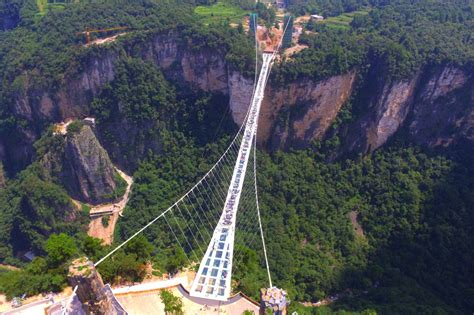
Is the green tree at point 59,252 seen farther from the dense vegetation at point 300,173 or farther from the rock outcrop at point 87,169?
the rock outcrop at point 87,169

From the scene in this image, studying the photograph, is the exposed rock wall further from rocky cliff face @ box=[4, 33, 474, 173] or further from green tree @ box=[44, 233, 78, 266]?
green tree @ box=[44, 233, 78, 266]

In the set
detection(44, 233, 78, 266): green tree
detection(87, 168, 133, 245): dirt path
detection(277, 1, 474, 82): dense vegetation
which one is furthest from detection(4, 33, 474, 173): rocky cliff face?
detection(44, 233, 78, 266): green tree

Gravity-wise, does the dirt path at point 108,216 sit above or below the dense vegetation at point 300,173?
below

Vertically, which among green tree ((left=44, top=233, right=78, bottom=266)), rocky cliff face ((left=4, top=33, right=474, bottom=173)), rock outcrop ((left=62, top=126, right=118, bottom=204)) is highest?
rocky cliff face ((left=4, top=33, right=474, bottom=173))

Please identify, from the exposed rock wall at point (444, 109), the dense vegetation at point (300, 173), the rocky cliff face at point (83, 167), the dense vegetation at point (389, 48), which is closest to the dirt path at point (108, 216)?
the rocky cliff face at point (83, 167)

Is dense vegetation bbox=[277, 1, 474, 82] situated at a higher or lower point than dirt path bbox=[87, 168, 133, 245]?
higher

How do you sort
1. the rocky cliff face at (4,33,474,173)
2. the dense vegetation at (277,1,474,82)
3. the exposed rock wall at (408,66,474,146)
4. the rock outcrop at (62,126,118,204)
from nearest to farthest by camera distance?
the dense vegetation at (277,1,474,82), the exposed rock wall at (408,66,474,146), the rocky cliff face at (4,33,474,173), the rock outcrop at (62,126,118,204)
